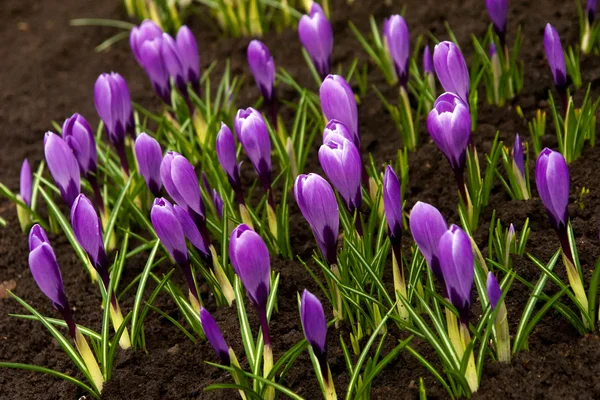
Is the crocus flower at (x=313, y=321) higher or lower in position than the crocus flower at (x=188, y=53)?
lower

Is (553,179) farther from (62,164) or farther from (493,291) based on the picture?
(62,164)

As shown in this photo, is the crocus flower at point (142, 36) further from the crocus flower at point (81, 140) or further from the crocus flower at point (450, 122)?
the crocus flower at point (450, 122)

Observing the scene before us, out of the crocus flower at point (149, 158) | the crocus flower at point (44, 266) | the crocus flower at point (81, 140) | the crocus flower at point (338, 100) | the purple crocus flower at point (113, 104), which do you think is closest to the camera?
the crocus flower at point (44, 266)

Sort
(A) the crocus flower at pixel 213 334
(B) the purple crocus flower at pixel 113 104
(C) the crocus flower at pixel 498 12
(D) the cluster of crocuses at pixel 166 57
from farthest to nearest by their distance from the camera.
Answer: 1. (D) the cluster of crocuses at pixel 166 57
2. (C) the crocus flower at pixel 498 12
3. (B) the purple crocus flower at pixel 113 104
4. (A) the crocus flower at pixel 213 334

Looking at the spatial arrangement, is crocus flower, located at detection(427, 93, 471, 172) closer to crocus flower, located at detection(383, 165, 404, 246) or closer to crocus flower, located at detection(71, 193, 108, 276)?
crocus flower, located at detection(383, 165, 404, 246)

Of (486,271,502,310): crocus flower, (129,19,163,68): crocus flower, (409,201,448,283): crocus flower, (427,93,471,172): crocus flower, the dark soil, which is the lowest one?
the dark soil

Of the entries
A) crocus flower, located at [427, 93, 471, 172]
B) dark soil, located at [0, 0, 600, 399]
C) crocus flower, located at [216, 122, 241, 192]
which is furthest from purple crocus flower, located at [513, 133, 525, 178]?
crocus flower, located at [216, 122, 241, 192]

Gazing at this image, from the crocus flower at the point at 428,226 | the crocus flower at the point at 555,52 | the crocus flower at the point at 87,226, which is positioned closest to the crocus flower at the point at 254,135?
the crocus flower at the point at 87,226
